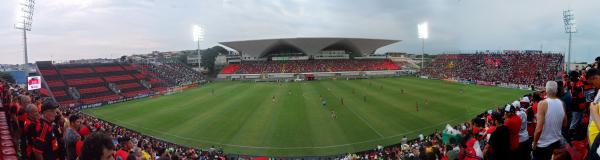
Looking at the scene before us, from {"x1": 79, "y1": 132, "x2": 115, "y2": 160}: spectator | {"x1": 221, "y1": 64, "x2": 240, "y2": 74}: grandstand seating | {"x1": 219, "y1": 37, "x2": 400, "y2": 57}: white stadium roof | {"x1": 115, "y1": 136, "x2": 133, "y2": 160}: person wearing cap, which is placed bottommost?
{"x1": 221, "y1": 64, "x2": 240, "y2": 74}: grandstand seating

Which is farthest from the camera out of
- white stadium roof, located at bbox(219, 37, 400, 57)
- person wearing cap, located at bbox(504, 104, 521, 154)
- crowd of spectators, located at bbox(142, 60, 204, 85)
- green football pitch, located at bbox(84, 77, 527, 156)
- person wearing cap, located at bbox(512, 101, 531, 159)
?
white stadium roof, located at bbox(219, 37, 400, 57)

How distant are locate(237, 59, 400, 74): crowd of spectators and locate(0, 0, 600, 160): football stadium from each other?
0.96ft

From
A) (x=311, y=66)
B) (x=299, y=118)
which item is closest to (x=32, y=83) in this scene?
(x=299, y=118)

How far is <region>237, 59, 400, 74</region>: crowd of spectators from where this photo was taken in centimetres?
7950

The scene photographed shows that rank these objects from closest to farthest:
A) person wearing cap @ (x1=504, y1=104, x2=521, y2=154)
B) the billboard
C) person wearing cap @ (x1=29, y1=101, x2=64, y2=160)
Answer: person wearing cap @ (x1=504, y1=104, x2=521, y2=154)
person wearing cap @ (x1=29, y1=101, x2=64, y2=160)
the billboard

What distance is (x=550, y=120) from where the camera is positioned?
16.3 feet

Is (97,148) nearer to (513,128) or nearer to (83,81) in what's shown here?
(513,128)

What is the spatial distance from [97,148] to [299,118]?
24.7m

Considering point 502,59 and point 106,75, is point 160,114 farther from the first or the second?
point 502,59

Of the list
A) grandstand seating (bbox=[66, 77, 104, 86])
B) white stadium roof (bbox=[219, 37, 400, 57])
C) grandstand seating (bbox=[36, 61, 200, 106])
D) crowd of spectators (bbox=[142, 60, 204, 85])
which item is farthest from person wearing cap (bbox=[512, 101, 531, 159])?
white stadium roof (bbox=[219, 37, 400, 57])

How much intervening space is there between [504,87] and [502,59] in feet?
66.0

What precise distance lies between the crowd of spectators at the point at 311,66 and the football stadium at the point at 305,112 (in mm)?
294

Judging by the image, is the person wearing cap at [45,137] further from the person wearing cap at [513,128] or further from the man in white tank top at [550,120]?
the man in white tank top at [550,120]

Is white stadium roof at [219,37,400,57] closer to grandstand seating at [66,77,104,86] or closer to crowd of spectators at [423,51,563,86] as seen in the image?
crowd of spectators at [423,51,563,86]
